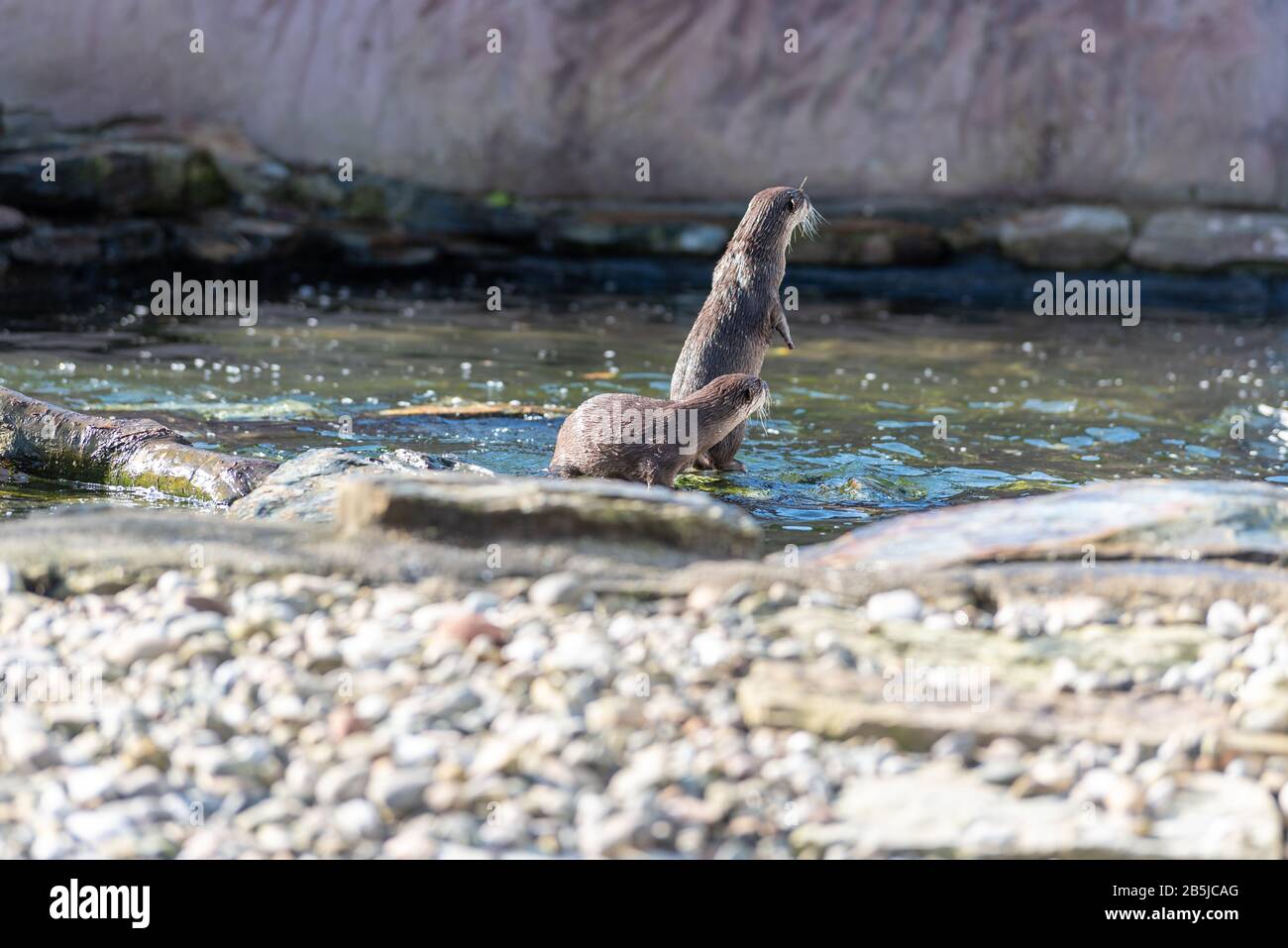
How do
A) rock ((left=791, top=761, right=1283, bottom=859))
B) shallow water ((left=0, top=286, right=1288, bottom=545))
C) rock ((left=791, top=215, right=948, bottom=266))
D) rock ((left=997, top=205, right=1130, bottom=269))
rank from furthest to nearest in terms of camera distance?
rock ((left=791, top=215, right=948, bottom=266))
rock ((left=997, top=205, right=1130, bottom=269))
shallow water ((left=0, top=286, right=1288, bottom=545))
rock ((left=791, top=761, right=1283, bottom=859))

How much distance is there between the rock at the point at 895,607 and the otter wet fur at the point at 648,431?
6.95 ft

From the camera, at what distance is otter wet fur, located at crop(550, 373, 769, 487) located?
19.5 ft

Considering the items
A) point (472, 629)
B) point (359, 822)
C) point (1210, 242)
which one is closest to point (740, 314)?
point (472, 629)

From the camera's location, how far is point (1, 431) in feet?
21.0

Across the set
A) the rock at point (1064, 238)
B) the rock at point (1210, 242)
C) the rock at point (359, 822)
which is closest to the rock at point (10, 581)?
the rock at point (359, 822)

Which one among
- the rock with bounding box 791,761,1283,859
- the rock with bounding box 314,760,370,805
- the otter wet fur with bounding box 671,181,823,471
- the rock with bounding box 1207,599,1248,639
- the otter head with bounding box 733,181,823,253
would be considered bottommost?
the rock with bounding box 791,761,1283,859

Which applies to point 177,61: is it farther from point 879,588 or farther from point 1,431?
point 879,588

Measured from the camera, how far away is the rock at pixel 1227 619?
3793mm

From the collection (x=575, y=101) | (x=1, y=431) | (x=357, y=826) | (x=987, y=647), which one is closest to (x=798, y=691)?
(x=987, y=647)

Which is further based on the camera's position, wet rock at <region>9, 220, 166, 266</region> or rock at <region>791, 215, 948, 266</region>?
rock at <region>791, 215, 948, 266</region>

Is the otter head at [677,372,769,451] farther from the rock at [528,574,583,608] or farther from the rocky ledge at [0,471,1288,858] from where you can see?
the rock at [528,574,583,608]

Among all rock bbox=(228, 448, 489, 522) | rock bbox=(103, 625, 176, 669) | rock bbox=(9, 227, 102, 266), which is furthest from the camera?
rock bbox=(9, 227, 102, 266)

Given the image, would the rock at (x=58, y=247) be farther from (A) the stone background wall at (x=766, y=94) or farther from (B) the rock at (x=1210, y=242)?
(B) the rock at (x=1210, y=242)

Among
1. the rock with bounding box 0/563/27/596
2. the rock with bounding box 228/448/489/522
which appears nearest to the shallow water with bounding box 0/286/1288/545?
the rock with bounding box 228/448/489/522
